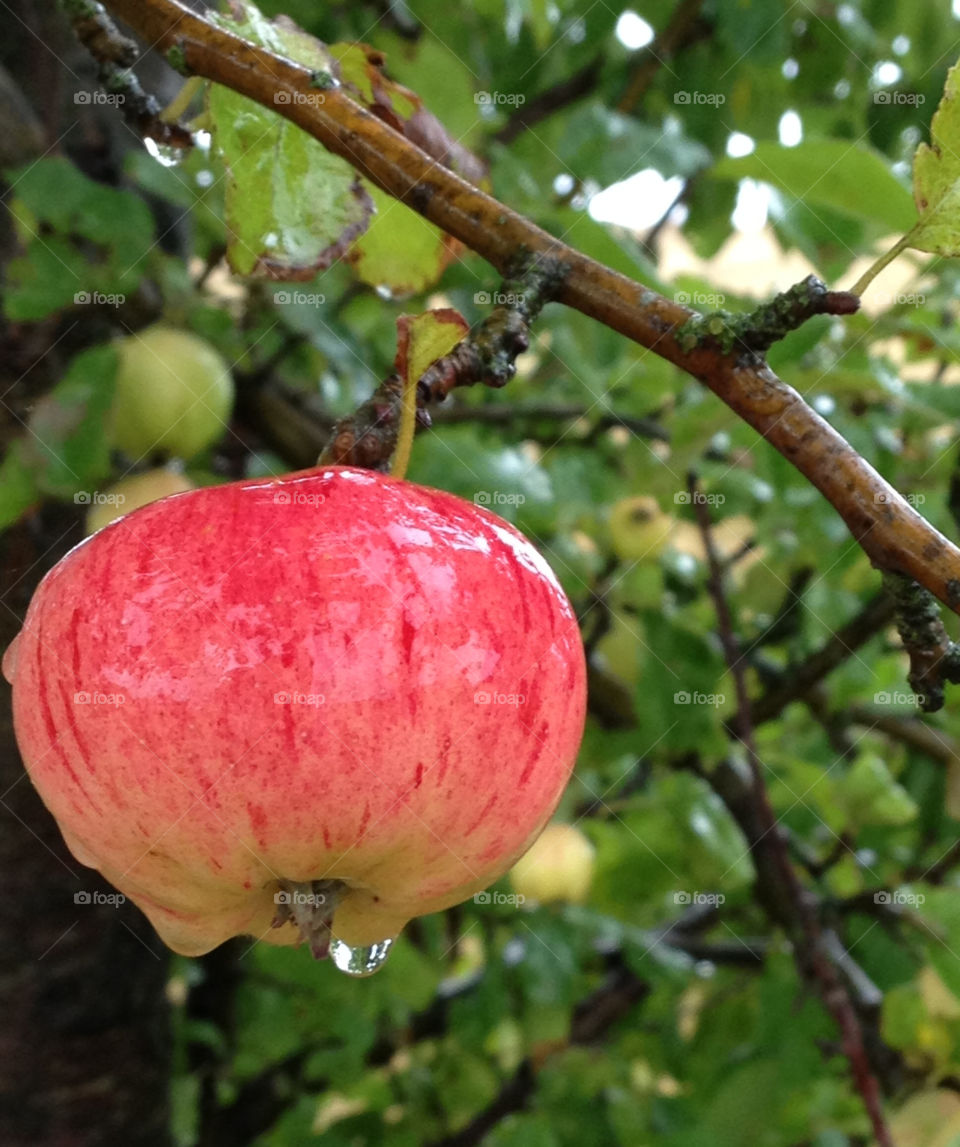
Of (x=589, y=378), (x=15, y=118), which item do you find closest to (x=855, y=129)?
(x=589, y=378)

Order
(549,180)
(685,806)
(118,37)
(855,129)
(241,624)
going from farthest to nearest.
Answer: (855,129), (549,180), (685,806), (118,37), (241,624)

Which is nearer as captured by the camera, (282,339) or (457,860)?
(457,860)

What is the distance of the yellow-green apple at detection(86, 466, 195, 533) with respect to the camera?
111 cm

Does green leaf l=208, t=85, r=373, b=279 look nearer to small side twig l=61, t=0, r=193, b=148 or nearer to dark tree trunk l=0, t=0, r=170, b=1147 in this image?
small side twig l=61, t=0, r=193, b=148

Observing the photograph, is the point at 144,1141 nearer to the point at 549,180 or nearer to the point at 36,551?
Result: the point at 36,551

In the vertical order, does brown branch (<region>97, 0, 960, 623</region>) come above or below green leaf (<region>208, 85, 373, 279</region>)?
above

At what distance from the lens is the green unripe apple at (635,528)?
4.82 feet

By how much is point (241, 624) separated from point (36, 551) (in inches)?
29.1

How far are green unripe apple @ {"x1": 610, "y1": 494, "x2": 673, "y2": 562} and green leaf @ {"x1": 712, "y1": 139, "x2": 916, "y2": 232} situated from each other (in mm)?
612

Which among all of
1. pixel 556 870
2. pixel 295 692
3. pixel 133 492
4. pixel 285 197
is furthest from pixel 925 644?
pixel 556 870

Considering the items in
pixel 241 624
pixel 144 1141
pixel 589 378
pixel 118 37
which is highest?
pixel 118 37

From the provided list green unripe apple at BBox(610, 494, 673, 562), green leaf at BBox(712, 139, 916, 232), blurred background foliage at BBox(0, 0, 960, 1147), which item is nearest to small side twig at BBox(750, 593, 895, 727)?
→ blurred background foliage at BBox(0, 0, 960, 1147)

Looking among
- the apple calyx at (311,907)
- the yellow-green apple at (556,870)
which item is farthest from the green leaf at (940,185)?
the yellow-green apple at (556,870)

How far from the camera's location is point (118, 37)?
24.2 inches
